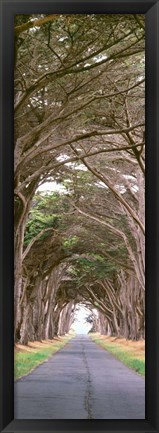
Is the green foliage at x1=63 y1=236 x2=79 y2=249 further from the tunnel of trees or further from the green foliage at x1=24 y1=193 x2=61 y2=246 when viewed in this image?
the green foliage at x1=24 y1=193 x2=61 y2=246

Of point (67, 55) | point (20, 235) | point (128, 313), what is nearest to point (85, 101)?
point (67, 55)

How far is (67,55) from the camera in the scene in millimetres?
8367

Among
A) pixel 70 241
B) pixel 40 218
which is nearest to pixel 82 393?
pixel 40 218

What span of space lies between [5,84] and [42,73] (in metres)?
4.83

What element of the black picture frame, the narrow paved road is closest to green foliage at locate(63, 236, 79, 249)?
the narrow paved road

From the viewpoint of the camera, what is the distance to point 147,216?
3969 mm

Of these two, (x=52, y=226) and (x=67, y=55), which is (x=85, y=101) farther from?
(x=52, y=226)

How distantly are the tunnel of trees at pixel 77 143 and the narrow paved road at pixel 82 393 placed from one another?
135cm

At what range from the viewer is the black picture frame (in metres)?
3.88

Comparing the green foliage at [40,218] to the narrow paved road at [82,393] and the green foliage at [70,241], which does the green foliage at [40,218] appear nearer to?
the green foliage at [70,241]

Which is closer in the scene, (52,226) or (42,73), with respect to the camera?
Answer: (42,73)

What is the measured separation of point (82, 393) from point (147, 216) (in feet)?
25.7

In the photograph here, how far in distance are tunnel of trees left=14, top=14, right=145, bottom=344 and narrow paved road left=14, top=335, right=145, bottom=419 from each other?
135cm

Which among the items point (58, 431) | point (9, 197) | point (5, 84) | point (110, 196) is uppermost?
point (110, 196)
